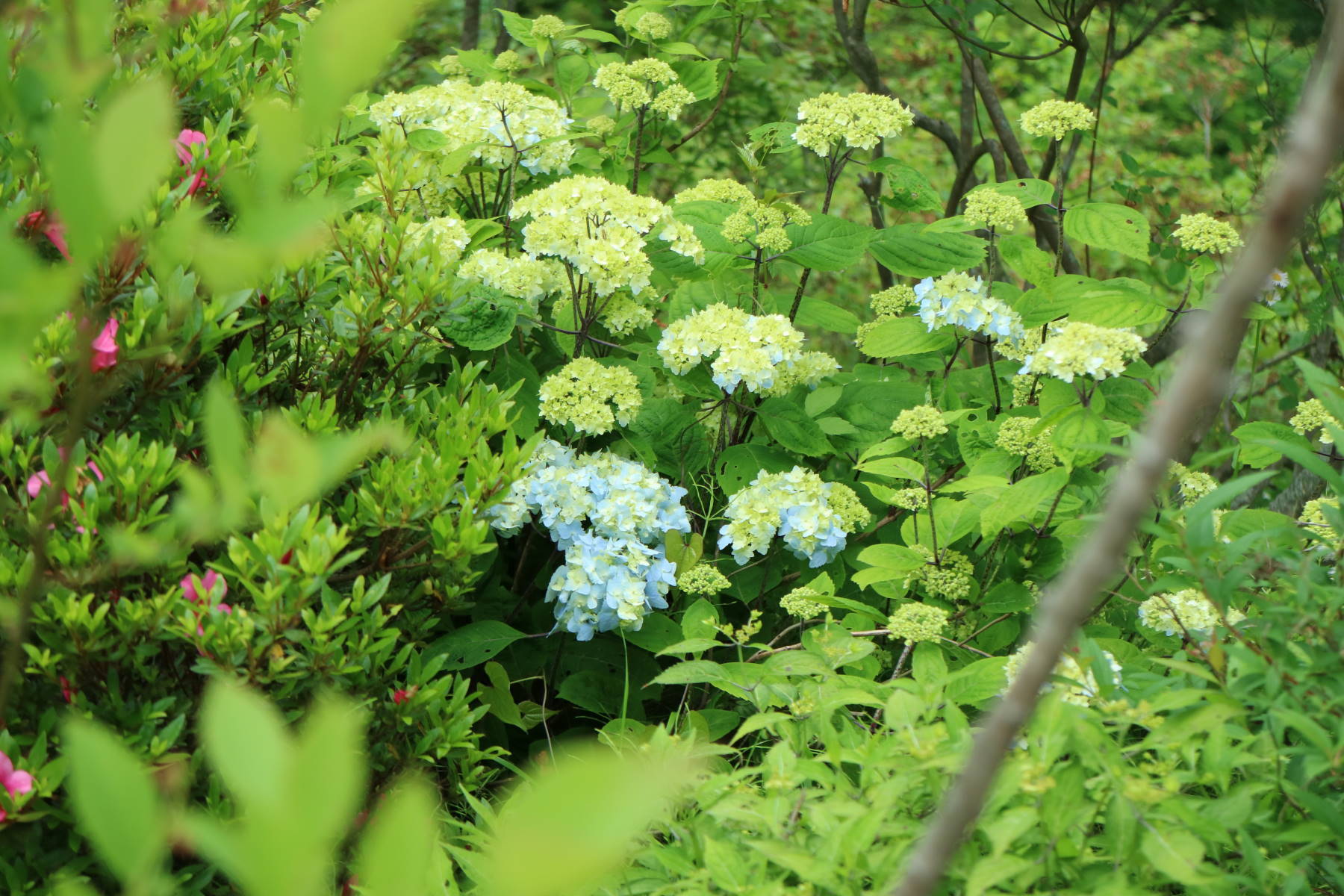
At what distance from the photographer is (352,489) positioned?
2193mm

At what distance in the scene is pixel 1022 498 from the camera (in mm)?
2230

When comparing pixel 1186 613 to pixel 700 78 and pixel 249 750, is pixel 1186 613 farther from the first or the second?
pixel 700 78

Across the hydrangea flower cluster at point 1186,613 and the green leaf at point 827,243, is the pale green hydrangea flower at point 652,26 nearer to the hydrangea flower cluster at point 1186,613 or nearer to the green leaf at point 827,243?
the green leaf at point 827,243

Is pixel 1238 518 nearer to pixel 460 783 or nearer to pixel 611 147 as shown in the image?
pixel 460 783

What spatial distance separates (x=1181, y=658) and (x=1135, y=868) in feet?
1.58

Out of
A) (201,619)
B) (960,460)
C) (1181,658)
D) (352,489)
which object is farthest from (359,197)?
(1181,658)

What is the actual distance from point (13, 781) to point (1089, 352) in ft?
6.09

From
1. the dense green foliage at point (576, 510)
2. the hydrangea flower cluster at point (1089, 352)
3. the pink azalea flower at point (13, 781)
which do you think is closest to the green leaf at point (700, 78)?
the dense green foliage at point (576, 510)

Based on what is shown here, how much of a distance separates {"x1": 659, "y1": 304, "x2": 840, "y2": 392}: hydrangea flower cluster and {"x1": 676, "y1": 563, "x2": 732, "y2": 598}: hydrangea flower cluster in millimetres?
427

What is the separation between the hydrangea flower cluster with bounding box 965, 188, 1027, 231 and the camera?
8.30 feet

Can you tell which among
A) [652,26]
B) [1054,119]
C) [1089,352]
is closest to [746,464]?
[1089,352]

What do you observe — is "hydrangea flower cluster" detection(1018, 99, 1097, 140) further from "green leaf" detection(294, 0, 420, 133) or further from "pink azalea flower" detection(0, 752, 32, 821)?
"green leaf" detection(294, 0, 420, 133)

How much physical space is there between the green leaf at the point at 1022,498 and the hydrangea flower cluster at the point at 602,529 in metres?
0.66

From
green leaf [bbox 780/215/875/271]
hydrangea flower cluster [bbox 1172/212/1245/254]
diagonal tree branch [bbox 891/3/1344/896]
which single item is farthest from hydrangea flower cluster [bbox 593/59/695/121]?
diagonal tree branch [bbox 891/3/1344/896]
